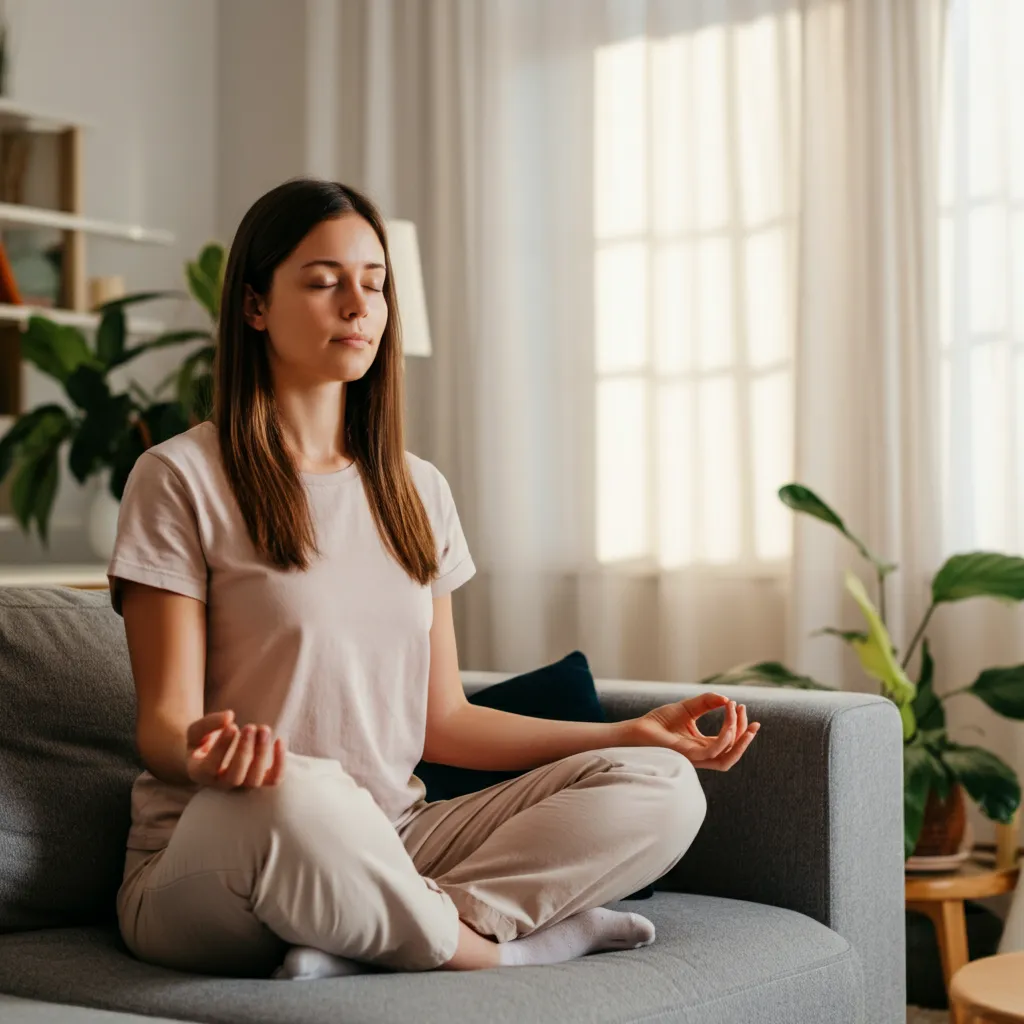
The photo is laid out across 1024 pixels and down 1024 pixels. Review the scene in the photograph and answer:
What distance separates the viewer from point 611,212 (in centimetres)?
344

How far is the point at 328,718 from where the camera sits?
1.50 m

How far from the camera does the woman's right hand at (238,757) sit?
3.99 feet

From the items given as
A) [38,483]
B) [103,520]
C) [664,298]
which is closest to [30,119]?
[38,483]

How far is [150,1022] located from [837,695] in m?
0.93

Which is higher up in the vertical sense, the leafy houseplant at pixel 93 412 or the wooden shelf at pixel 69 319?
the wooden shelf at pixel 69 319

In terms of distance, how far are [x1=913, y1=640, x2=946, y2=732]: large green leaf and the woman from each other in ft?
3.77

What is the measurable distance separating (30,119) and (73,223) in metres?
0.27

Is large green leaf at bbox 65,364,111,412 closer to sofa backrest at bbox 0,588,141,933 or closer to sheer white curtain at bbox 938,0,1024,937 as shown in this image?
sofa backrest at bbox 0,588,141,933

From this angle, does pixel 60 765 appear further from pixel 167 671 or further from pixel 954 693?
pixel 954 693

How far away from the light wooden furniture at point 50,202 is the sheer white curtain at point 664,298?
26.1 inches

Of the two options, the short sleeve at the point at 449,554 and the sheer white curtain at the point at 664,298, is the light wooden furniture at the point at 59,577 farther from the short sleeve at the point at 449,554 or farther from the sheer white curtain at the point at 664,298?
the short sleeve at the point at 449,554

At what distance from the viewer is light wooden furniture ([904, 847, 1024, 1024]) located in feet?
8.15

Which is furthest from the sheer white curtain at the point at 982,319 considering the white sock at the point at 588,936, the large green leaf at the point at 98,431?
the large green leaf at the point at 98,431

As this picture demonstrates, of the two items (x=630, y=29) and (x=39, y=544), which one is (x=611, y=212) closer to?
(x=630, y=29)
